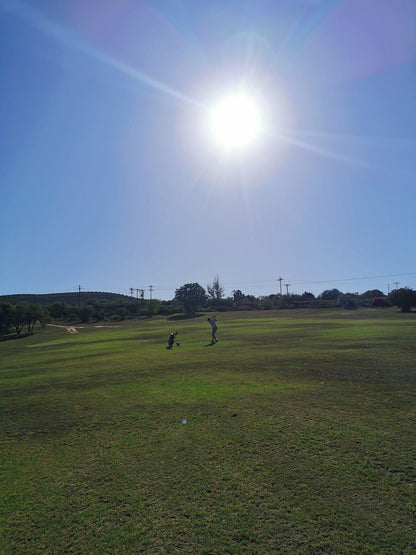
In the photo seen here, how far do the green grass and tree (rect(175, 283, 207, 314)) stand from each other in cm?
8155

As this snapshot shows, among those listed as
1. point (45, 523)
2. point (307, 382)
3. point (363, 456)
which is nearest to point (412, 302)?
point (307, 382)

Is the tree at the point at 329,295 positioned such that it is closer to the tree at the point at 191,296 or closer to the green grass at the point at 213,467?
the tree at the point at 191,296

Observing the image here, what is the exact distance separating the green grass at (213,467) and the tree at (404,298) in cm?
6491

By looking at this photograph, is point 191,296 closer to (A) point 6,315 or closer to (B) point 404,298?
(A) point 6,315

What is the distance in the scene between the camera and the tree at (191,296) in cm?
9262

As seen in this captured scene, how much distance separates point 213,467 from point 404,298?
73677 millimetres

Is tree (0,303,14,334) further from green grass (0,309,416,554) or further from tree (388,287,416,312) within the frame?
tree (388,287,416,312)

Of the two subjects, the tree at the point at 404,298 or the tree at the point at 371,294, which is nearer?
the tree at the point at 404,298

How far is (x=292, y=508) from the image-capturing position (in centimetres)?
437

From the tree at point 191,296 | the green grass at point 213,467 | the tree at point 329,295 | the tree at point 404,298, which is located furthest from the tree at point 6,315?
the tree at point 329,295

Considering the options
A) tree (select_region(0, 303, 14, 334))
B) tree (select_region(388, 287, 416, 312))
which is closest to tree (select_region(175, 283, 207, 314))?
tree (select_region(0, 303, 14, 334))

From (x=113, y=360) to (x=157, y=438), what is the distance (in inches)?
449

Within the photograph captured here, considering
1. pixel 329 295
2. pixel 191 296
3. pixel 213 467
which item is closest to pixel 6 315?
pixel 191 296

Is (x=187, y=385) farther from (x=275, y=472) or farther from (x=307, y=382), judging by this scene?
(x=275, y=472)
